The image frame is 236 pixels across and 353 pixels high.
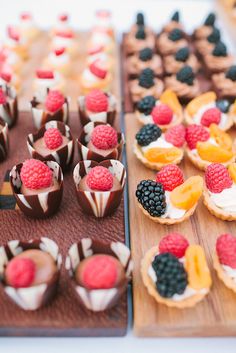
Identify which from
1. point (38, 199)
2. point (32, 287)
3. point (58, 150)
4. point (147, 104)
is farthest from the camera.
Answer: point (147, 104)

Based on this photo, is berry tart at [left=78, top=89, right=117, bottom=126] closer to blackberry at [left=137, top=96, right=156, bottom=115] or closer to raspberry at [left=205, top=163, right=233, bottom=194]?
blackberry at [left=137, top=96, right=156, bottom=115]

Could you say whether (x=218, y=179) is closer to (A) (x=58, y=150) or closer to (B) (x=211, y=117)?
(B) (x=211, y=117)

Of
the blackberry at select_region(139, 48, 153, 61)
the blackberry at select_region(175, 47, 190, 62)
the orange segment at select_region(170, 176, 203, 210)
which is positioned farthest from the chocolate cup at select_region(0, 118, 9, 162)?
the blackberry at select_region(175, 47, 190, 62)

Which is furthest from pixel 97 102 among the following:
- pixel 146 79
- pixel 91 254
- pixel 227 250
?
pixel 227 250

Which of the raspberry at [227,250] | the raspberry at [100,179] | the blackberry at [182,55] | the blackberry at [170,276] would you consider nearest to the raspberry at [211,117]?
the blackberry at [182,55]

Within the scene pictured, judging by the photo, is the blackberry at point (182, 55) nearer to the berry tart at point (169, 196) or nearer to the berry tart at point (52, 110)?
the berry tart at point (52, 110)

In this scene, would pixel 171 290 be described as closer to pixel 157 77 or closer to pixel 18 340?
pixel 18 340
